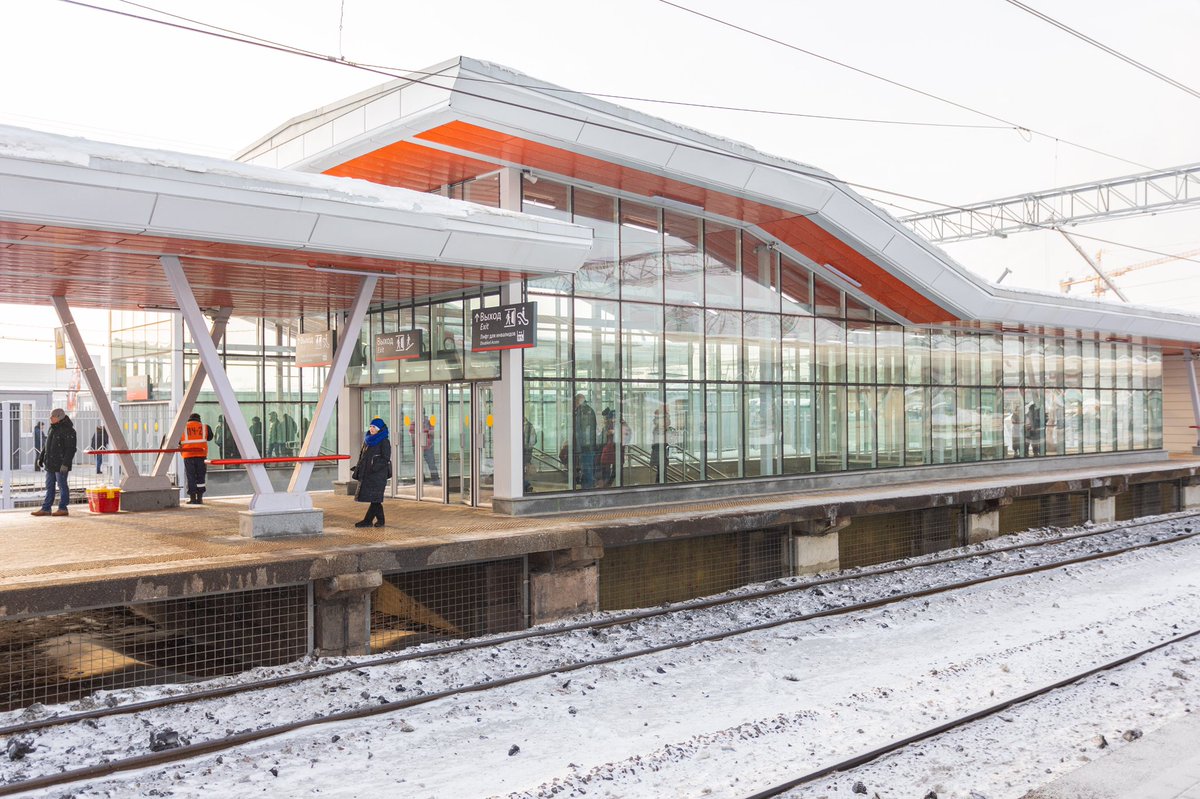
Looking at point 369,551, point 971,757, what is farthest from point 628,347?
point 971,757

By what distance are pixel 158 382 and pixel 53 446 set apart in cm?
862

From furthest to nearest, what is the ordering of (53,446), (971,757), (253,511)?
(53,446), (253,511), (971,757)

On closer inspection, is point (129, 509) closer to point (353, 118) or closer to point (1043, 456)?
point (353, 118)

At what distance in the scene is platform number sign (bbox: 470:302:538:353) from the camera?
14516mm

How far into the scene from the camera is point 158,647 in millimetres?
12227

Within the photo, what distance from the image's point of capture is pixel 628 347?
1709 cm

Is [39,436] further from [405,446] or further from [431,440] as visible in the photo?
[431,440]

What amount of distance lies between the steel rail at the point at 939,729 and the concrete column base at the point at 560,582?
578cm

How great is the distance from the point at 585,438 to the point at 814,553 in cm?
451

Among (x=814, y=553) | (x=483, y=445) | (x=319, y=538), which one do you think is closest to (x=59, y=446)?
(x=319, y=538)

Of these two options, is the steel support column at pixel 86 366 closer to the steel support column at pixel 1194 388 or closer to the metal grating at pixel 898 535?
the metal grating at pixel 898 535

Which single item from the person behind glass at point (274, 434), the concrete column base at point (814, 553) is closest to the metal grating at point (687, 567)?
the concrete column base at point (814, 553)

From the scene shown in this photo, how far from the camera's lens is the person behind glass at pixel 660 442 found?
691 inches

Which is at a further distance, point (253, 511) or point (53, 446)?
point (53, 446)
